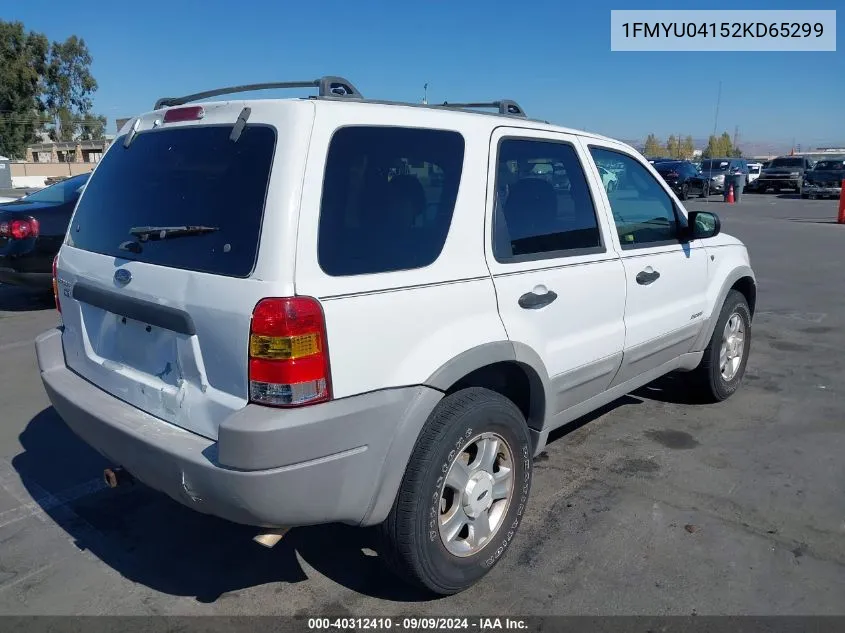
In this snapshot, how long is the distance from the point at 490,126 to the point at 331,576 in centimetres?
207

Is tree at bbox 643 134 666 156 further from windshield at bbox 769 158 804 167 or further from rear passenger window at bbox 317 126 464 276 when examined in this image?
rear passenger window at bbox 317 126 464 276

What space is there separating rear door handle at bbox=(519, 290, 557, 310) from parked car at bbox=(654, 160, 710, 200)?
2742cm

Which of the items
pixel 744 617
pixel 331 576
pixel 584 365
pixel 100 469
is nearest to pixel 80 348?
pixel 100 469

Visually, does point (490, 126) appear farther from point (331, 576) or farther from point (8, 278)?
point (8, 278)

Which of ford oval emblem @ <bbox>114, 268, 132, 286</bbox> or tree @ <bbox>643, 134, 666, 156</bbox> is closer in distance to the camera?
ford oval emblem @ <bbox>114, 268, 132, 286</bbox>

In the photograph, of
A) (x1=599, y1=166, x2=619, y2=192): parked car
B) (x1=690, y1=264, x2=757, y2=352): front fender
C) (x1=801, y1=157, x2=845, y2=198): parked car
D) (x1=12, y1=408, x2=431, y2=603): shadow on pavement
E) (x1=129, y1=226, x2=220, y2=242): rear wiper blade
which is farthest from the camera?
(x1=801, y1=157, x2=845, y2=198): parked car

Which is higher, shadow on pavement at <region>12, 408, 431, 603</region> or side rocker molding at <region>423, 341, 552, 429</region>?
side rocker molding at <region>423, 341, 552, 429</region>

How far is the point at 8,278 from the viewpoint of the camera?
7.68 meters

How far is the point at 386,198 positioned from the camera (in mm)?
2619

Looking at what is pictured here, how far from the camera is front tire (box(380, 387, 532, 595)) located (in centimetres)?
259

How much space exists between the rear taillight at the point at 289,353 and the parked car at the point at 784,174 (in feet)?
111

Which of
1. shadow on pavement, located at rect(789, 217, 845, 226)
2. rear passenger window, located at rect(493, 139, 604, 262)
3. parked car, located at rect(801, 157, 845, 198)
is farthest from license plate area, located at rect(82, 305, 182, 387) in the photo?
parked car, located at rect(801, 157, 845, 198)

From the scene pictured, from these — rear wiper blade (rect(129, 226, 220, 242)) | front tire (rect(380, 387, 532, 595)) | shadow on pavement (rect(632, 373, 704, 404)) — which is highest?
rear wiper blade (rect(129, 226, 220, 242))

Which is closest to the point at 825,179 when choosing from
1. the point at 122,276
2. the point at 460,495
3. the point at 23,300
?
the point at 23,300
